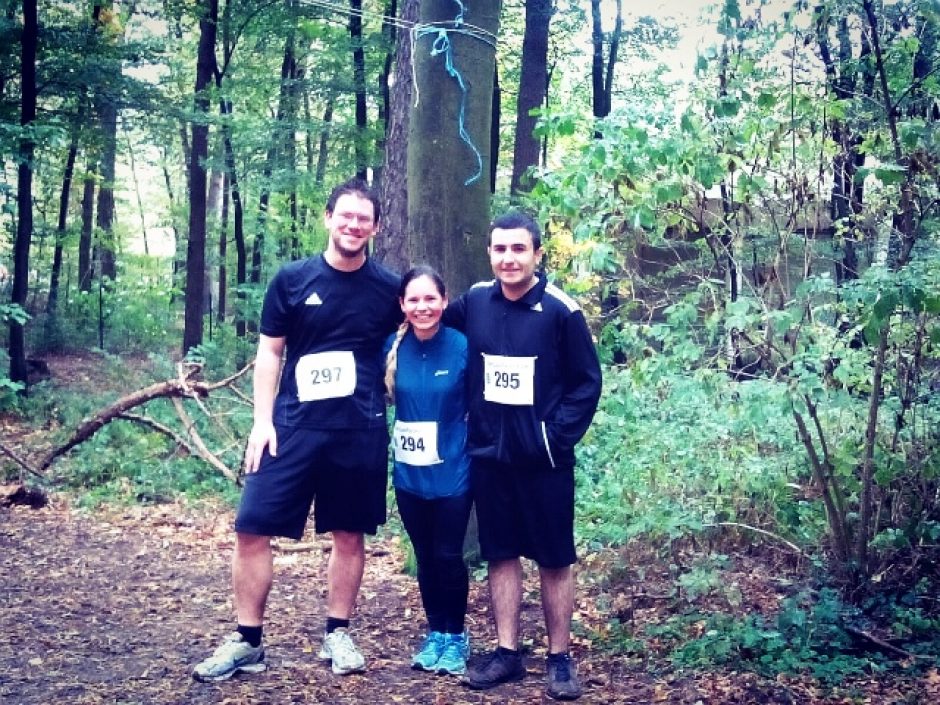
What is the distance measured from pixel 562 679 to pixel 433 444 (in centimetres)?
114

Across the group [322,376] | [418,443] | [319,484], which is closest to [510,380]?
[418,443]

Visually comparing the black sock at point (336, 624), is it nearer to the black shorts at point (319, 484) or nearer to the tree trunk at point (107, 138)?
the black shorts at point (319, 484)

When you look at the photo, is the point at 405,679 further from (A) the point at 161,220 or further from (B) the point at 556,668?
(A) the point at 161,220

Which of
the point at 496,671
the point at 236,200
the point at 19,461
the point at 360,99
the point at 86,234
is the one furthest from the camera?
the point at 86,234

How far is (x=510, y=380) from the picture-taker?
3.76m

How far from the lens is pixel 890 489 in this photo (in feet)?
14.4

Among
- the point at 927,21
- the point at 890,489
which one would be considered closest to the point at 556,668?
the point at 890,489

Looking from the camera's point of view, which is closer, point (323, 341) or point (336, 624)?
point (323, 341)

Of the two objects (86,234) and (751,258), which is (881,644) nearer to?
(751,258)

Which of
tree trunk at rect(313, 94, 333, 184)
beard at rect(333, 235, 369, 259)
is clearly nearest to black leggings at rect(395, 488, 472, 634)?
beard at rect(333, 235, 369, 259)

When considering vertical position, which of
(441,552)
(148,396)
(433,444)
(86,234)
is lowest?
(441,552)

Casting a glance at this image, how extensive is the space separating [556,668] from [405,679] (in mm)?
699

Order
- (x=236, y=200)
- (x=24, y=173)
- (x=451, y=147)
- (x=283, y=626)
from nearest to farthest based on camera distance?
(x=283, y=626) < (x=451, y=147) < (x=24, y=173) < (x=236, y=200)

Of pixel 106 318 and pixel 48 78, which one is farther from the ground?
pixel 48 78
